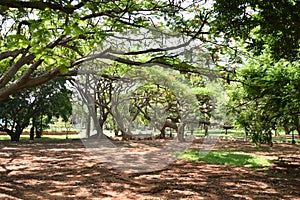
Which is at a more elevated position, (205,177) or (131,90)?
(131,90)

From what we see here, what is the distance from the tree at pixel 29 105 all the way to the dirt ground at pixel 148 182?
10.8 meters

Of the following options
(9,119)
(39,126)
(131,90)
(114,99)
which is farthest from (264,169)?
(39,126)

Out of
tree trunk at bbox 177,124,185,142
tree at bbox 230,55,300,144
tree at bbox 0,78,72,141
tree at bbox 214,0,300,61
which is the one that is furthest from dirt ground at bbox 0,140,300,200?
tree at bbox 0,78,72,141

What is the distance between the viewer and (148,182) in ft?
20.2

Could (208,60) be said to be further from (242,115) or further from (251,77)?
(251,77)

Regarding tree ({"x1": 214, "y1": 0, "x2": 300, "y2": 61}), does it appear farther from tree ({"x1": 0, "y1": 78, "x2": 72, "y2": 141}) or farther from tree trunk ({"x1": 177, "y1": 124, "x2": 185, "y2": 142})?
tree ({"x1": 0, "y1": 78, "x2": 72, "y2": 141})

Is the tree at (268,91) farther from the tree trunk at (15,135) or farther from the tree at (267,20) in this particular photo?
the tree trunk at (15,135)

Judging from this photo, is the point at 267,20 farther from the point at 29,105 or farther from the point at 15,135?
the point at 15,135

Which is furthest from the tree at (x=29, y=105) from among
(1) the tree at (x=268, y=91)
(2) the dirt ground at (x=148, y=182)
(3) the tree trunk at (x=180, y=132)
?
(1) the tree at (x=268, y=91)

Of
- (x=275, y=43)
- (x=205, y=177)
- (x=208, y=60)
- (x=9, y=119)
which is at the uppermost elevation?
(x=208, y=60)

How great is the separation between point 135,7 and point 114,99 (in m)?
13.1

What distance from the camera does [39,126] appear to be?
23.0 meters

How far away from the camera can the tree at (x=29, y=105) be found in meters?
18.3

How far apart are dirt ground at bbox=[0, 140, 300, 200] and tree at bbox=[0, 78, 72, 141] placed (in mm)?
10850
